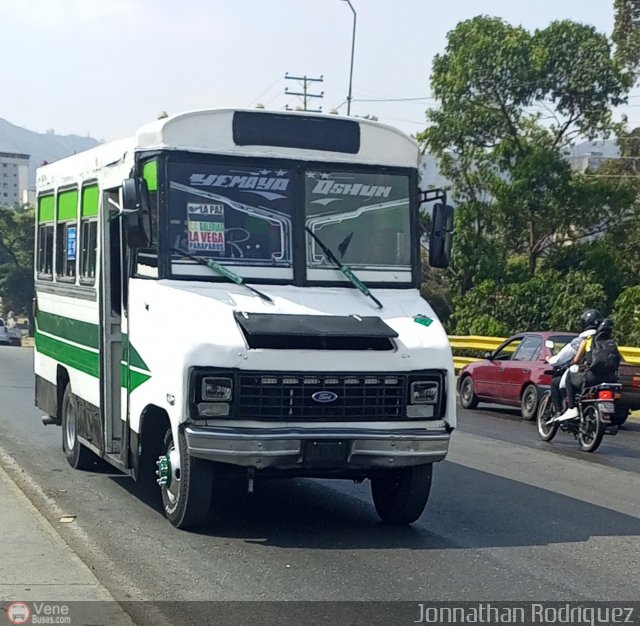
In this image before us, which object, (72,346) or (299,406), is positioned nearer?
(299,406)

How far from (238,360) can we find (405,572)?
177 cm

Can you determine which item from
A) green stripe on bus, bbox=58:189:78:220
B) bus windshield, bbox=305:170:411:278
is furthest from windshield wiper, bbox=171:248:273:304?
green stripe on bus, bbox=58:189:78:220

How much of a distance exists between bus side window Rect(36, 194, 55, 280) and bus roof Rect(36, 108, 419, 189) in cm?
280

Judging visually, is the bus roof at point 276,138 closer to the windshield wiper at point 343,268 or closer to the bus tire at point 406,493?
the windshield wiper at point 343,268

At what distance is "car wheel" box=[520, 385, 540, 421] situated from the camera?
18922 millimetres

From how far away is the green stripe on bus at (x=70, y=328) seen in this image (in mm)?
10203

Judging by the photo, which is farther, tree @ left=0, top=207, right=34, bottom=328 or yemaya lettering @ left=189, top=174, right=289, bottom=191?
tree @ left=0, top=207, right=34, bottom=328

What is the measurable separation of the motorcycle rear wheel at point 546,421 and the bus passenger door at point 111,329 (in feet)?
24.0

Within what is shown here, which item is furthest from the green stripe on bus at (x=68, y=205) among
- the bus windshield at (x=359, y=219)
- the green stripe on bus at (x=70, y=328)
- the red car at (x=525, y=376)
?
the red car at (x=525, y=376)

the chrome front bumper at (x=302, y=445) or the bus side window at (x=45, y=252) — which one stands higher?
the bus side window at (x=45, y=252)

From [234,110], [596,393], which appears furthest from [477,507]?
[596,393]

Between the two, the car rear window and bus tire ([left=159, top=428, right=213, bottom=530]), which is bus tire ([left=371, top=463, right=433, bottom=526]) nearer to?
bus tire ([left=159, top=428, right=213, bottom=530])

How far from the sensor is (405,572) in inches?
295

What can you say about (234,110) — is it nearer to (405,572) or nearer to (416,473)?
(416,473)
